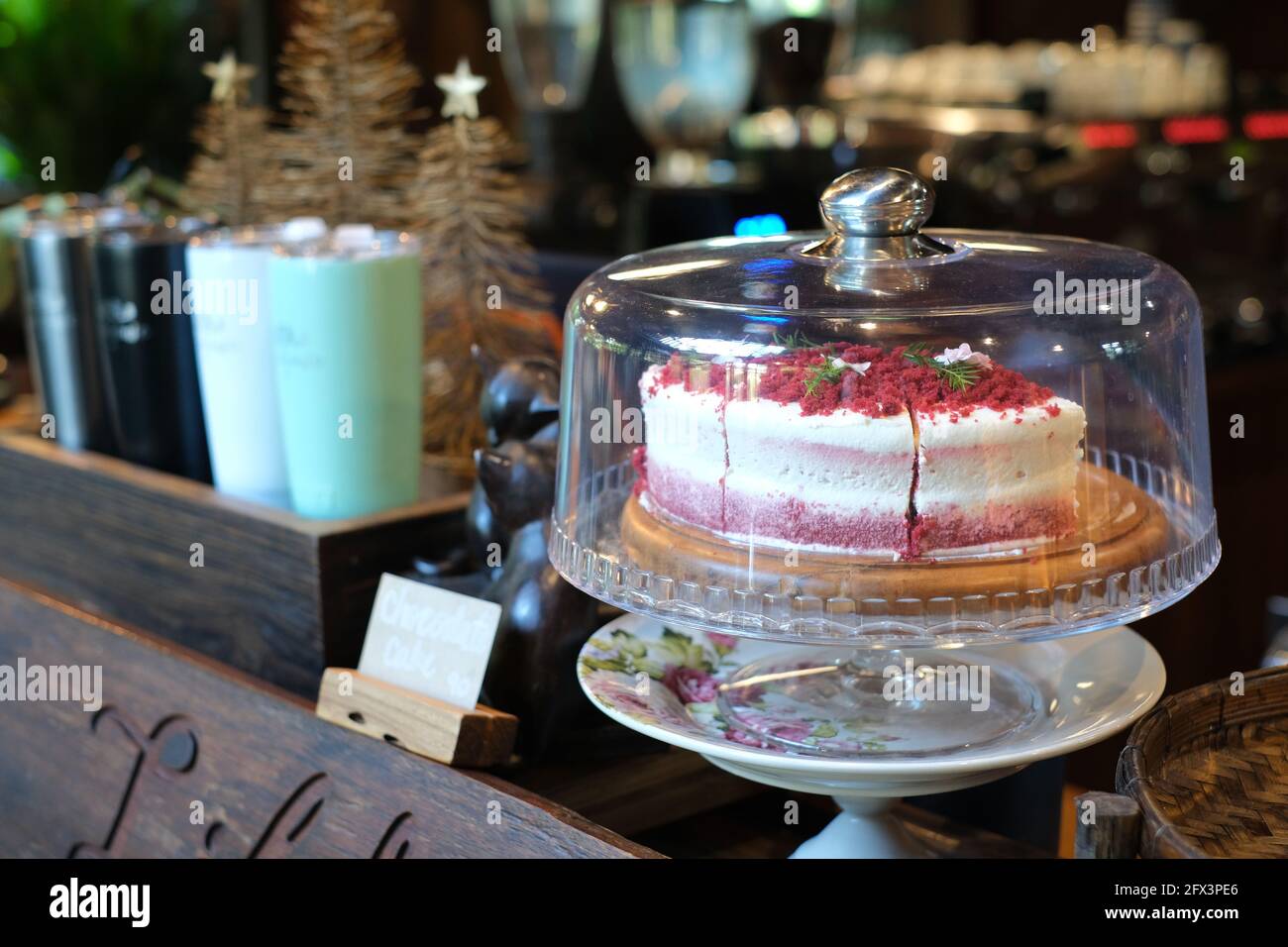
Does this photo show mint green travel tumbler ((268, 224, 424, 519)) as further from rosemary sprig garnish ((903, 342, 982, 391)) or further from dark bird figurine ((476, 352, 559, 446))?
rosemary sprig garnish ((903, 342, 982, 391))

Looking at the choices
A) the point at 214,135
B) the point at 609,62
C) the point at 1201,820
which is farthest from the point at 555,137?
the point at 1201,820

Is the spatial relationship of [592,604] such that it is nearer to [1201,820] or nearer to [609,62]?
[1201,820]

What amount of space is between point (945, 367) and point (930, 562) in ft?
0.37

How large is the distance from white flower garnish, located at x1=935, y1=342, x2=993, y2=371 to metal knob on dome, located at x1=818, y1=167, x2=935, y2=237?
0.10m

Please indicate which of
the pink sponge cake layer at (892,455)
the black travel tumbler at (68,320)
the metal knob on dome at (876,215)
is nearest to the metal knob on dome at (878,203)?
the metal knob on dome at (876,215)

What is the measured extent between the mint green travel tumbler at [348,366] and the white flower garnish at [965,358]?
0.45 m

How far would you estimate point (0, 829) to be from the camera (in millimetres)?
1240

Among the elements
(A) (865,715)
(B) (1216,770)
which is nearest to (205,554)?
(A) (865,715)

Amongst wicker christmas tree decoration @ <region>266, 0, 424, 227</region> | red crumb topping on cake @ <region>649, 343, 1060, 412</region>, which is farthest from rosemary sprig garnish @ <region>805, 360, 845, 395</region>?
wicker christmas tree decoration @ <region>266, 0, 424, 227</region>

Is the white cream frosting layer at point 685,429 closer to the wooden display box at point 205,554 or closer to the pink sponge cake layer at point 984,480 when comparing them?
the pink sponge cake layer at point 984,480

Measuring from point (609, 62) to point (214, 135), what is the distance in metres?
Answer: 2.62

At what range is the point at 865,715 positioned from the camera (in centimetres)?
89

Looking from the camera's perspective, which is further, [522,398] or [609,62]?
[609,62]

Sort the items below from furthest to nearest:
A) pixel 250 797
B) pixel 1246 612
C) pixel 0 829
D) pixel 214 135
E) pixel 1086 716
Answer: pixel 1246 612 → pixel 214 135 → pixel 0 829 → pixel 250 797 → pixel 1086 716
